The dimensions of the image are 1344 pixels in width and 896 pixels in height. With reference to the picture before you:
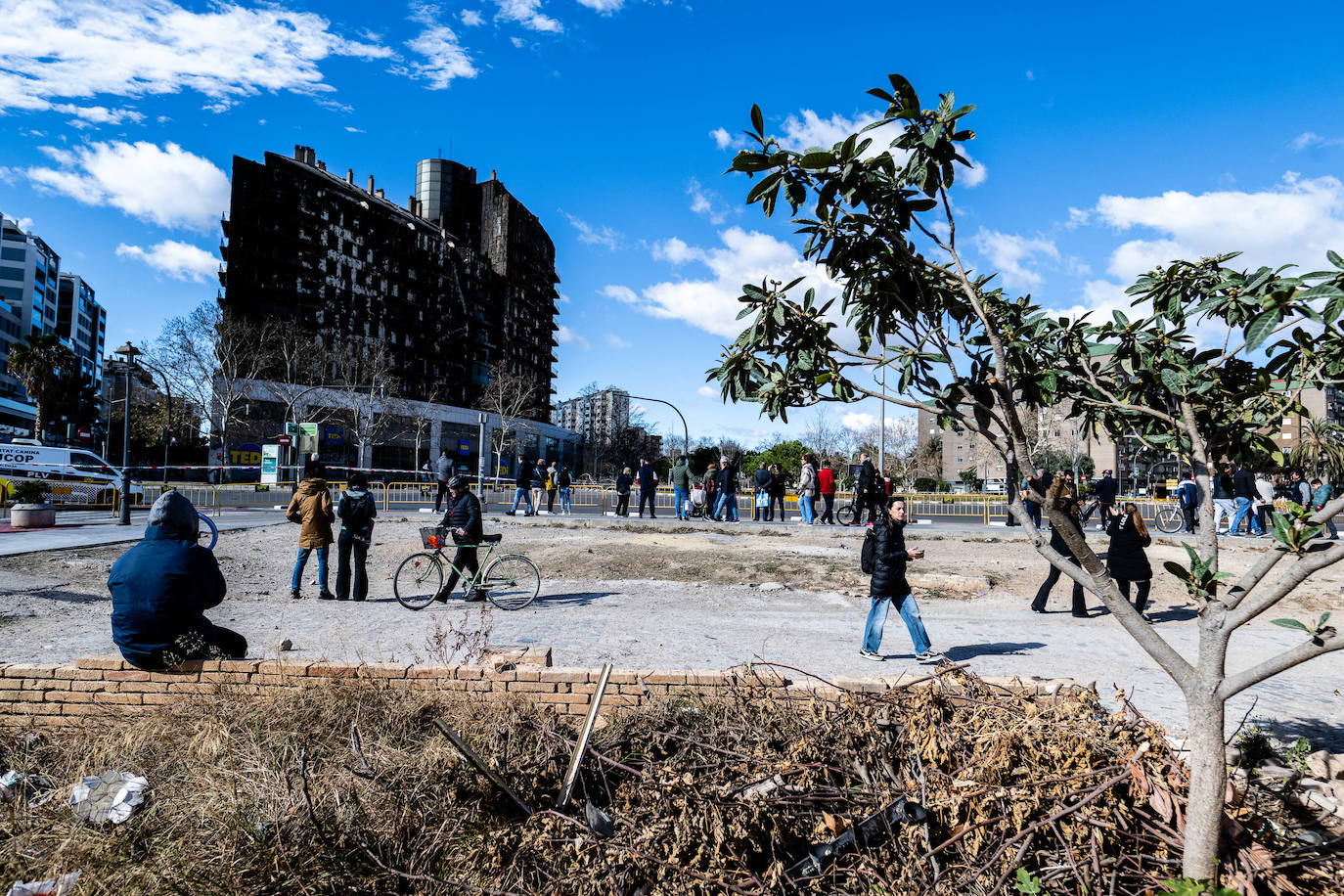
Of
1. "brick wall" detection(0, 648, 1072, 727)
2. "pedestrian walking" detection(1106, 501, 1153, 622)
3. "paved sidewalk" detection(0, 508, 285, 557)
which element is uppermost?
"pedestrian walking" detection(1106, 501, 1153, 622)

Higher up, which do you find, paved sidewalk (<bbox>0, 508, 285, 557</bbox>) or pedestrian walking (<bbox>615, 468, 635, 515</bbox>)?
pedestrian walking (<bbox>615, 468, 635, 515</bbox>)

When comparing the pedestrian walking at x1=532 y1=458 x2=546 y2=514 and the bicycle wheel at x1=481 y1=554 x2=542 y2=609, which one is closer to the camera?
the bicycle wheel at x1=481 y1=554 x2=542 y2=609

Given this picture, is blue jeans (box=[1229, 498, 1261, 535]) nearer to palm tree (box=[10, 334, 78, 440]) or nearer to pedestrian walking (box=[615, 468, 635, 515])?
pedestrian walking (box=[615, 468, 635, 515])

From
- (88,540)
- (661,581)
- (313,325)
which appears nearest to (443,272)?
(313,325)

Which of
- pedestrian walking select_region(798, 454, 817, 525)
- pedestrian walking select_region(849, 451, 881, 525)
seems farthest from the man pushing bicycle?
pedestrian walking select_region(798, 454, 817, 525)

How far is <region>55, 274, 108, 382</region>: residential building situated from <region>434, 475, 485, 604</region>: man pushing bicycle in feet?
374

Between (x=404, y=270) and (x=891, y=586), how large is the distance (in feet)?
232

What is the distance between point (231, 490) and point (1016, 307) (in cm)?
3002

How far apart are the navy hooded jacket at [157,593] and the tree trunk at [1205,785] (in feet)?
18.2

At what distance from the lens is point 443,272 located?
2896 inches

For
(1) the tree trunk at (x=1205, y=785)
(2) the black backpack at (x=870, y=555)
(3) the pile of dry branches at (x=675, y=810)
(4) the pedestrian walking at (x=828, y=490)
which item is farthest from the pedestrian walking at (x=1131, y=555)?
(4) the pedestrian walking at (x=828, y=490)

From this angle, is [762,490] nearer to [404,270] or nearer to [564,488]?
[564,488]

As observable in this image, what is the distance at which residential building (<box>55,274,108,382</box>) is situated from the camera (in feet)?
351

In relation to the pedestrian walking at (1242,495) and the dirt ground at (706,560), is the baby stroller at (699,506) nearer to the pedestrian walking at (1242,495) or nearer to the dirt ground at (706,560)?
the dirt ground at (706,560)
